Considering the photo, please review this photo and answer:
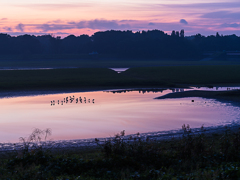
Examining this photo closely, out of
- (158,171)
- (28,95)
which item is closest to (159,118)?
(158,171)

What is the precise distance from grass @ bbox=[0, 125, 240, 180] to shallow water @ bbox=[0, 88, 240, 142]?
18.3ft

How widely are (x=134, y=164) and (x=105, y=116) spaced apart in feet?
40.9

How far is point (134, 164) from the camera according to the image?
41.3 ft

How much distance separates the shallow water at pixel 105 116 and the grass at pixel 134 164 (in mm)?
5574

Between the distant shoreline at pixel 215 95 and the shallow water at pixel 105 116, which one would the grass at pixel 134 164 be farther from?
the distant shoreline at pixel 215 95

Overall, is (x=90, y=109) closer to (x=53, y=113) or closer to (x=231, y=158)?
(x=53, y=113)

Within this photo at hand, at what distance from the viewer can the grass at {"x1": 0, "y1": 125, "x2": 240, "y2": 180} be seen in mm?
11133

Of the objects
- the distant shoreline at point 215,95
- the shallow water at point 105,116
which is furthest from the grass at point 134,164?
the distant shoreline at point 215,95

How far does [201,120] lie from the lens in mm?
23109

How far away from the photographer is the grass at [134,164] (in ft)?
36.5

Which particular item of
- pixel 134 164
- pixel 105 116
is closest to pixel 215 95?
pixel 105 116

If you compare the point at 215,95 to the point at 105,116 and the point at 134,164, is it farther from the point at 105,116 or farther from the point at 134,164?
the point at 134,164

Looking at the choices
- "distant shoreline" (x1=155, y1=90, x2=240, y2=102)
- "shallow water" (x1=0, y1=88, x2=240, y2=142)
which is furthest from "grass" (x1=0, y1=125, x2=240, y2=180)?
"distant shoreline" (x1=155, y1=90, x2=240, y2=102)

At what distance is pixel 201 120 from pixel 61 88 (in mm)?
26011
